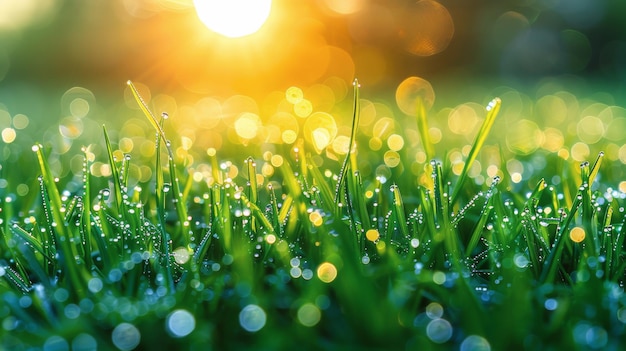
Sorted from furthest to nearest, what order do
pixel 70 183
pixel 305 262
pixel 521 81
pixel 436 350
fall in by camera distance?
pixel 521 81, pixel 70 183, pixel 305 262, pixel 436 350

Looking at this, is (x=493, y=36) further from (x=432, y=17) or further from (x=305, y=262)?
(x=305, y=262)

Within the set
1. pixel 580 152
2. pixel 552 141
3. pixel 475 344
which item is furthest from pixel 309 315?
pixel 552 141

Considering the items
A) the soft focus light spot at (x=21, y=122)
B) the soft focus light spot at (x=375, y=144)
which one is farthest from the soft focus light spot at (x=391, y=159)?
the soft focus light spot at (x=21, y=122)

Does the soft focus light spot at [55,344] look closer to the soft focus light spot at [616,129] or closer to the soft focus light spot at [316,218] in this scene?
the soft focus light spot at [316,218]

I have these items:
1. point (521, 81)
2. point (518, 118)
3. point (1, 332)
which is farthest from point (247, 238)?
point (521, 81)

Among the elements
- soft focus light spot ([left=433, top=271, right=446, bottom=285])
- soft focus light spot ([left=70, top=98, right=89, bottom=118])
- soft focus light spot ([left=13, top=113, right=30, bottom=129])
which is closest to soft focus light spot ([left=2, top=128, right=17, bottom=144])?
soft focus light spot ([left=13, top=113, right=30, bottom=129])

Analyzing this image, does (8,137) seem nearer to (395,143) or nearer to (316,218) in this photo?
(395,143)

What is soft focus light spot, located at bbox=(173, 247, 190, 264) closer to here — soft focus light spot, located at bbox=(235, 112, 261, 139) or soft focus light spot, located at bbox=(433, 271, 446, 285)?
soft focus light spot, located at bbox=(433, 271, 446, 285)
